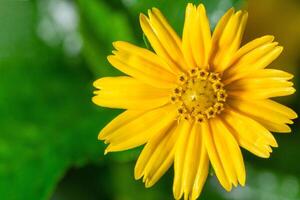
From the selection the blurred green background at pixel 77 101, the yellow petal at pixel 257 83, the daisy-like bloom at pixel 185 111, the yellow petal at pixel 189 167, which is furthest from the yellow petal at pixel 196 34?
the blurred green background at pixel 77 101

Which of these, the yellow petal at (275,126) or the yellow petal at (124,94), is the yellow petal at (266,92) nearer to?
the yellow petal at (275,126)

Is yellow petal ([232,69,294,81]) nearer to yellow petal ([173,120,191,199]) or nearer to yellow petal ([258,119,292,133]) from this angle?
yellow petal ([258,119,292,133])

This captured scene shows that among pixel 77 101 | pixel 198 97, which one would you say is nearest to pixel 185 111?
pixel 198 97

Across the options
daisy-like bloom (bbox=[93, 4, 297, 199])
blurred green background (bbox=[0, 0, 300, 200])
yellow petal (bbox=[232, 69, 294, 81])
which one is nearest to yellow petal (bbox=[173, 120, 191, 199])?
daisy-like bloom (bbox=[93, 4, 297, 199])

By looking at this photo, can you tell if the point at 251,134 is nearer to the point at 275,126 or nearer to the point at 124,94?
the point at 275,126

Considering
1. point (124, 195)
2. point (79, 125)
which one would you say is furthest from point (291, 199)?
point (79, 125)
